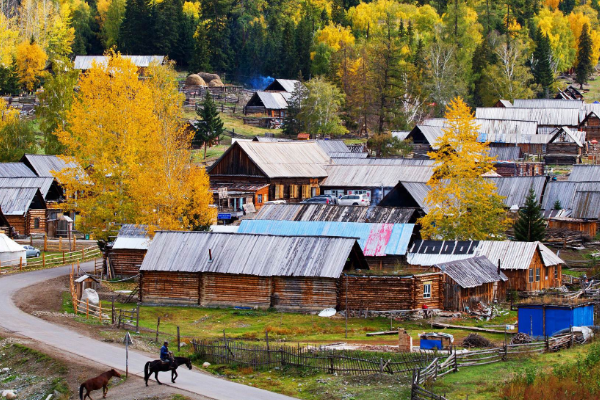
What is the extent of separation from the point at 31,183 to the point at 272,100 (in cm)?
5453

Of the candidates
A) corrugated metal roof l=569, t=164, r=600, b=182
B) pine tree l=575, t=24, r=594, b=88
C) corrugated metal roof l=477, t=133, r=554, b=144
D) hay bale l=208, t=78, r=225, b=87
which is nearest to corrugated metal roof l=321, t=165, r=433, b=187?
corrugated metal roof l=569, t=164, r=600, b=182

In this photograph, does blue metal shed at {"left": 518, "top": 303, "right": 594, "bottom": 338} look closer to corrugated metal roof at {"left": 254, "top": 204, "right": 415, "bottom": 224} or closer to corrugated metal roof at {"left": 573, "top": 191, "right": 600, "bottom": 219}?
corrugated metal roof at {"left": 254, "top": 204, "right": 415, "bottom": 224}

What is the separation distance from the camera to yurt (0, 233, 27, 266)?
190 feet

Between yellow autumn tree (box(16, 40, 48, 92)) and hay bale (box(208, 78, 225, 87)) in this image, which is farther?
hay bale (box(208, 78, 225, 87))

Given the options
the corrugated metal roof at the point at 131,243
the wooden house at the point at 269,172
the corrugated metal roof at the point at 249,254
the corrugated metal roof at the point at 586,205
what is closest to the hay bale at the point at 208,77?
the wooden house at the point at 269,172

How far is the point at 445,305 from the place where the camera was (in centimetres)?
4581

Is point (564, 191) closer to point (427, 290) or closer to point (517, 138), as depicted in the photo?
point (427, 290)

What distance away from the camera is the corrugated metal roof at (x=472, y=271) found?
4612cm

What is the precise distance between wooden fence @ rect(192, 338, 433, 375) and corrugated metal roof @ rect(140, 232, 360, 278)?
422 inches

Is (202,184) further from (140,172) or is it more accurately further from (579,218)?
(579,218)

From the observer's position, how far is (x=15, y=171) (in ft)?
254

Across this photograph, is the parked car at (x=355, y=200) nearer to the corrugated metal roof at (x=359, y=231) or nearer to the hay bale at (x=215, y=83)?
the corrugated metal roof at (x=359, y=231)

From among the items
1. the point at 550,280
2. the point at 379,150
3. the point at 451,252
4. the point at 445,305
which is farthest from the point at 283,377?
the point at 379,150

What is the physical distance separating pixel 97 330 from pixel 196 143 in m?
62.7
